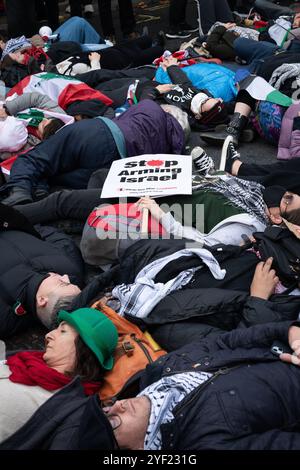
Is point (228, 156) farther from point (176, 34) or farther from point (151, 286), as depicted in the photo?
point (176, 34)

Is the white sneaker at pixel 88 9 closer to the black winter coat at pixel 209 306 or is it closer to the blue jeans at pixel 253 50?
the blue jeans at pixel 253 50

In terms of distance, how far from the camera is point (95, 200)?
308 centimetres

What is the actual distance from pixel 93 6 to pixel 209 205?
23.8ft

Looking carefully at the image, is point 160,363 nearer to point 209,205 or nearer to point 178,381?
point 178,381

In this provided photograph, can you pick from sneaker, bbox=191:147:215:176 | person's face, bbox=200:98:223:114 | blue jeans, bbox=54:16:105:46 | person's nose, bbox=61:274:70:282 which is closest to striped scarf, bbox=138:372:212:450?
person's nose, bbox=61:274:70:282

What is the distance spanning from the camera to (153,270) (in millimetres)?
2455

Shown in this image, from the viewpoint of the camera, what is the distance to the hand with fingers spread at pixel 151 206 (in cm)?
273

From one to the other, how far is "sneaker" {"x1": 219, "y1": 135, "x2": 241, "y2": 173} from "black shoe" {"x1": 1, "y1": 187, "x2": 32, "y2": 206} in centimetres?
121

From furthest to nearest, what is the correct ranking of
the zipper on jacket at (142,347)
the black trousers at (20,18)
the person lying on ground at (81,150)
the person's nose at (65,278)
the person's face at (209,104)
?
the black trousers at (20,18) < the person's face at (209,104) < the person lying on ground at (81,150) < the person's nose at (65,278) < the zipper on jacket at (142,347)

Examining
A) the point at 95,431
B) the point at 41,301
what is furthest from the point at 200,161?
the point at 95,431

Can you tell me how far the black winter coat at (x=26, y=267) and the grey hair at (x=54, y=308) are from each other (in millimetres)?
79

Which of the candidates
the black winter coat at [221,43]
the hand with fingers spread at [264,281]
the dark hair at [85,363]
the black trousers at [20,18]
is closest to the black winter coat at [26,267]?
the dark hair at [85,363]

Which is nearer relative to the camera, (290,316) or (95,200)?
(290,316)
